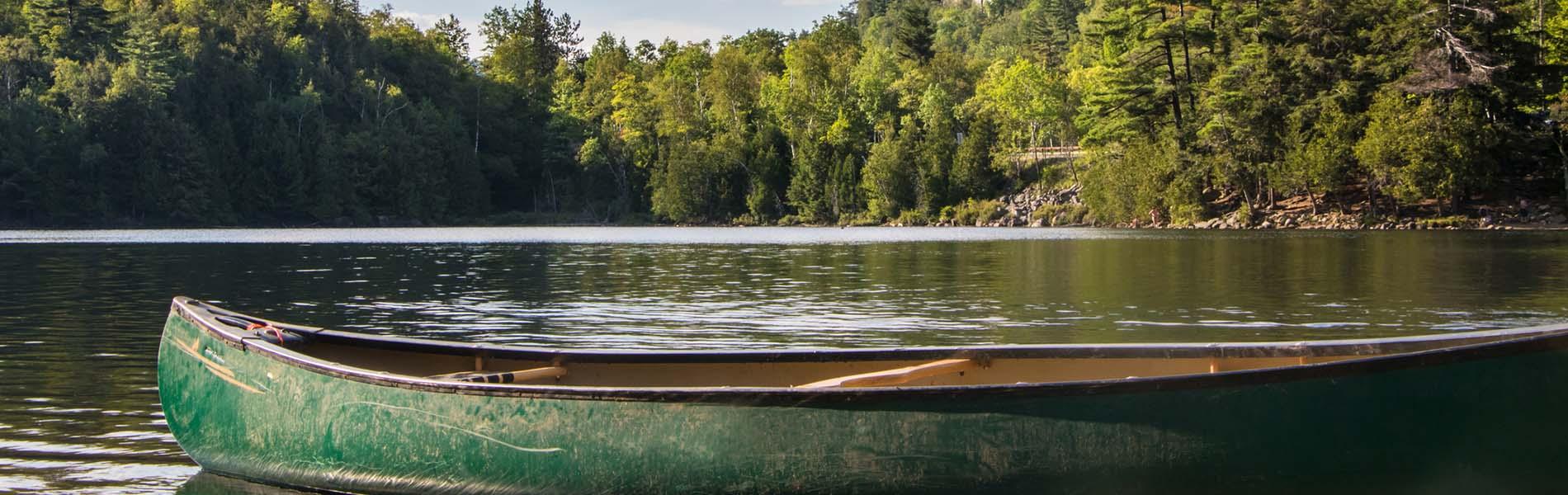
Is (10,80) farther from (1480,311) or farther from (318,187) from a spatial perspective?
(1480,311)

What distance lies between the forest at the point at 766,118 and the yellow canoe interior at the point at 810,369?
62.9 metres

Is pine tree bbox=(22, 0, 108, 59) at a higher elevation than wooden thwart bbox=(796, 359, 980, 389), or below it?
higher

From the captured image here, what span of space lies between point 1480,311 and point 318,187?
117m

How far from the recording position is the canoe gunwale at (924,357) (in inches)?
327

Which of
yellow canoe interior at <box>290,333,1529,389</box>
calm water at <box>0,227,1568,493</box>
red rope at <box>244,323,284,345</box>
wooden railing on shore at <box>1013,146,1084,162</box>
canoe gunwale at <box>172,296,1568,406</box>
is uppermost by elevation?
wooden railing on shore at <box>1013,146,1084,162</box>

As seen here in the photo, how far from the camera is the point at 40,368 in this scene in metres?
16.9

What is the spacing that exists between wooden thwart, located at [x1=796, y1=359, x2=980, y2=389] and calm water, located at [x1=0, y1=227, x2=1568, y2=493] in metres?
4.85

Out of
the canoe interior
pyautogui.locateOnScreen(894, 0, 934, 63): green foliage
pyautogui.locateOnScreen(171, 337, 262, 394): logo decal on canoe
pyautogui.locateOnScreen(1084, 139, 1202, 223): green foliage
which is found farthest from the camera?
pyautogui.locateOnScreen(894, 0, 934, 63): green foliage

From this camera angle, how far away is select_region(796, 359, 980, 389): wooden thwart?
10.2 meters

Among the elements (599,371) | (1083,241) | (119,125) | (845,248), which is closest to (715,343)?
(599,371)

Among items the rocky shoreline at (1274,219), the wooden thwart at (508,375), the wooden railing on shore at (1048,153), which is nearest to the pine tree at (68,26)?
the rocky shoreline at (1274,219)

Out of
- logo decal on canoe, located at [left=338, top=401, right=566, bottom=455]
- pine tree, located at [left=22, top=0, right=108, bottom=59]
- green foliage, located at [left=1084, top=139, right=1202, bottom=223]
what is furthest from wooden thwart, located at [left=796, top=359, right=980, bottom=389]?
pine tree, located at [left=22, top=0, right=108, bottom=59]

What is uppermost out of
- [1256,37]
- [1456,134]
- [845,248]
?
[1256,37]

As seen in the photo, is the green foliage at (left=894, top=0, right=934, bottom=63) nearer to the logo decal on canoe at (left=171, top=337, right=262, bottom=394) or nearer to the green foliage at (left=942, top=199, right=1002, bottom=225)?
the green foliage at (left=942, top=199, right=1002, bottom=225)
